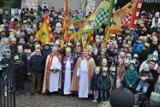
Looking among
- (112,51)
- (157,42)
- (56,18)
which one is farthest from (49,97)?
(56,18)

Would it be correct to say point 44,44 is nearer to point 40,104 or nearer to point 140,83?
point 40,104

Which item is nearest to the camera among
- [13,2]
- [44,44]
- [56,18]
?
[44,44]

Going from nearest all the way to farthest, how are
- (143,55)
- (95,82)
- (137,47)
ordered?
(95,82), (143,55), (137,47)

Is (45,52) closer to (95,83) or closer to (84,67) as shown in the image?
(84,67)

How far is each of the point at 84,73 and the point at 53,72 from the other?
941 mm

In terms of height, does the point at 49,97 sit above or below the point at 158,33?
below

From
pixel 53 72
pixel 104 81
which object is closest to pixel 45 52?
pixel 53 72

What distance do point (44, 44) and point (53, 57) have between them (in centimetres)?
114

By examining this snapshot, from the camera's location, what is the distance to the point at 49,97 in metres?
A: 10.3

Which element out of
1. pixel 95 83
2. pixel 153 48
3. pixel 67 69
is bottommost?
pixel 95 83

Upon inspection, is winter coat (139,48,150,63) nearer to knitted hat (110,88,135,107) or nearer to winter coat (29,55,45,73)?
winter coat (29,55,45,73)

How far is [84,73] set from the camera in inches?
399

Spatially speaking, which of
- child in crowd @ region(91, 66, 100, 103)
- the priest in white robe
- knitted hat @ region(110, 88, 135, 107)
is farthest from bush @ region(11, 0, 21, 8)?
knitted hat @ region(110, 88, 135, 107)

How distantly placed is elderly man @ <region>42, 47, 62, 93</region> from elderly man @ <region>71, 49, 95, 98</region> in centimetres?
53
